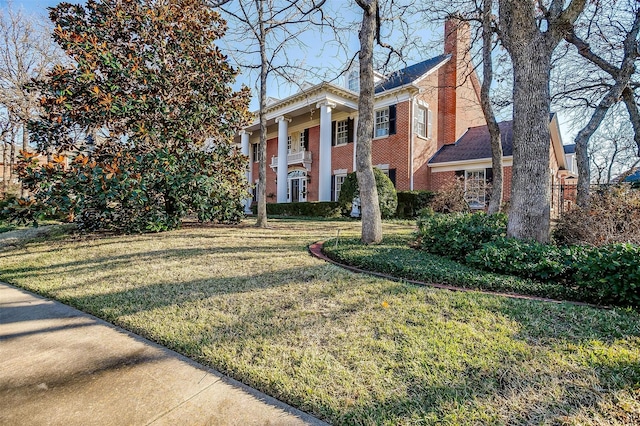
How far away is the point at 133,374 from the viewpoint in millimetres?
2355

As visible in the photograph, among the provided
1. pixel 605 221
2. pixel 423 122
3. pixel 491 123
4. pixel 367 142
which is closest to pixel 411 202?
pixel 423 122

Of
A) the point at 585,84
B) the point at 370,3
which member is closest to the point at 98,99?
the point at 370,3

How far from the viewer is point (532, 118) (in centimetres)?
506

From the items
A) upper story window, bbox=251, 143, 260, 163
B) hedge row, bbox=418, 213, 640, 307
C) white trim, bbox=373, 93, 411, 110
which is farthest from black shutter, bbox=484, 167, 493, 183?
upper story window, bbox=251, 143, 260, 163

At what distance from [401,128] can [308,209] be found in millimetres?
6119

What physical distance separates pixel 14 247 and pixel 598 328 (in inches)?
414

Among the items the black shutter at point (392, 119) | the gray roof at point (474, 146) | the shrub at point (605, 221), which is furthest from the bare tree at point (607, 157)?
the shrub at point (605, 221)

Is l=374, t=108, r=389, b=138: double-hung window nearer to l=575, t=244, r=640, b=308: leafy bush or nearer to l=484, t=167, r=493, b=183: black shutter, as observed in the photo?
l=484, t=167, r=493, b=183: black shutter

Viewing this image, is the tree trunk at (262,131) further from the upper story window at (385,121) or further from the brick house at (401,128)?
the upper story window at (385,121)

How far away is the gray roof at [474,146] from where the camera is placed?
1473cm

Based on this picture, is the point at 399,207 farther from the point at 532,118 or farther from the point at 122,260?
the point at 122,260

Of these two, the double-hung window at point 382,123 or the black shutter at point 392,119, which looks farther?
the double-hung window at point 382,123

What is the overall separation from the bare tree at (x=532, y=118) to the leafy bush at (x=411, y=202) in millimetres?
8819

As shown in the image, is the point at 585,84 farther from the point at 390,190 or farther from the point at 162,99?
the point at 162,99
